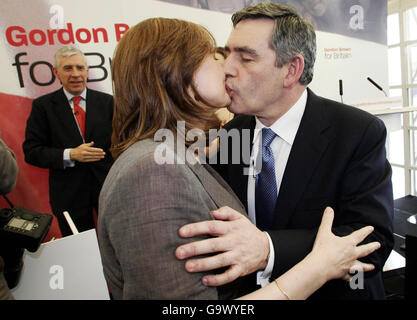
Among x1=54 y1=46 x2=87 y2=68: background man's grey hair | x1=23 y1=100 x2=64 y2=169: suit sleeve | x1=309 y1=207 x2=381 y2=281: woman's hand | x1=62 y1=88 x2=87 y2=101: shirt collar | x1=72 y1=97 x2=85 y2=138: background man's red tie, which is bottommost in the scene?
x1=309 y1=207 x2=381 y2=281: woman's hand

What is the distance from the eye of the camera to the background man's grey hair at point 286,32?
59.2 inches

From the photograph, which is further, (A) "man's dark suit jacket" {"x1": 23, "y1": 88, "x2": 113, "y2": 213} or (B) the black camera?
(A) "man's dark suit jacket" {"x1": 23, "y1": 88, "x2": 113, "y2": 213}

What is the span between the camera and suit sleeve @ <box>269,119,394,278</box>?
3.89ft

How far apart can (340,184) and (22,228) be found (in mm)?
1226

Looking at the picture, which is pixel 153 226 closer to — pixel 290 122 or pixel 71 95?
pixel 290 122

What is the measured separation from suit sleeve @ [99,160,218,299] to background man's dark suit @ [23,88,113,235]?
2.48 metres

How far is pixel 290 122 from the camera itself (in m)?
1.53

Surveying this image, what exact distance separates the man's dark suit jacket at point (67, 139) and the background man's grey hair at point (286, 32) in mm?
2009

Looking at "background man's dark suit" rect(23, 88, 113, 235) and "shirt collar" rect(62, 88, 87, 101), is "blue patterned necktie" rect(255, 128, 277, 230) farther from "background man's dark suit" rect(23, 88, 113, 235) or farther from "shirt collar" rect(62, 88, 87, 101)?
"shirt collar" rect(62, 88, 87, 101)

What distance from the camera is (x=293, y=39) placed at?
1.52 metres

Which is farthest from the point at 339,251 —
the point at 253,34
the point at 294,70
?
the point at 253,34


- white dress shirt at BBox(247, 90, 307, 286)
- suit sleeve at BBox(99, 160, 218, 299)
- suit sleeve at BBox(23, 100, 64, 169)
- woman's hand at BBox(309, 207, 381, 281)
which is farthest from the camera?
suit sleeve at BBox(23, 100, 64, 169)

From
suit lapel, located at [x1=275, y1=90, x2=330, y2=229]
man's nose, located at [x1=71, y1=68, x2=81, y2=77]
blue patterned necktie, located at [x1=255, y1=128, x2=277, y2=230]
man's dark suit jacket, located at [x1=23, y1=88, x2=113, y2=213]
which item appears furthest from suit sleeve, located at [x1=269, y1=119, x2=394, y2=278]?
man's nose, located at [x1=71, y1=68, x2=81, y2=77]

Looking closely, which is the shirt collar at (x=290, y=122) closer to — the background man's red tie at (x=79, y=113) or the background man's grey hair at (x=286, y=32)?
the background man's grey hair at (x=286, y=32)
